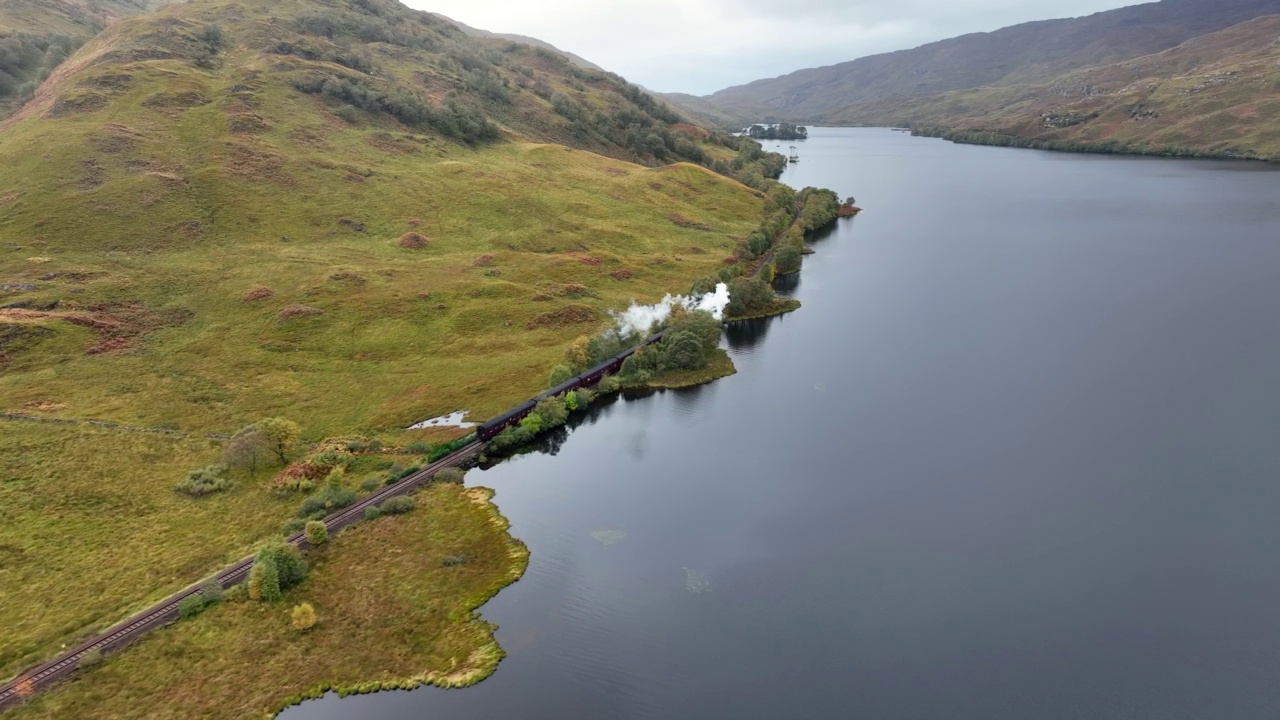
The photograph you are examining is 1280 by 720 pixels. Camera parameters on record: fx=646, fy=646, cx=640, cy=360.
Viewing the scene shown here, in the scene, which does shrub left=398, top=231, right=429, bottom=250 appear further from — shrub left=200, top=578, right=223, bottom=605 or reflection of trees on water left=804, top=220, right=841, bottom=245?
reflection of trees on water left=804, top=220, right=841, bottom=245

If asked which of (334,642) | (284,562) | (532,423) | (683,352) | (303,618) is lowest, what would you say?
(334,642)

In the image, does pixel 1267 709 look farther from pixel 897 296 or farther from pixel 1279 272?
pixel 1279 272

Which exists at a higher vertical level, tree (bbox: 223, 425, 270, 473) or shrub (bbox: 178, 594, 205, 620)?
tree (bbox: 223, 425, 270, 473)

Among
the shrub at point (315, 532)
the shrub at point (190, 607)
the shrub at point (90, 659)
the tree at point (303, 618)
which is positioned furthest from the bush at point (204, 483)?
the tree at point (303, 618)

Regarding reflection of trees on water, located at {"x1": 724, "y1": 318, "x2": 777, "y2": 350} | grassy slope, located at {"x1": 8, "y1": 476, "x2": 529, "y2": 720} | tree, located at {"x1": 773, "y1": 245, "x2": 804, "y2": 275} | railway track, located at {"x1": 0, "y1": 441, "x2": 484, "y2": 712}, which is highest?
tree, located at {"x1": 773, "y1": 245, "x2": 804, "y2": 275}

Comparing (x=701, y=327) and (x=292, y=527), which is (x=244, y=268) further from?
(x=701, y=327)

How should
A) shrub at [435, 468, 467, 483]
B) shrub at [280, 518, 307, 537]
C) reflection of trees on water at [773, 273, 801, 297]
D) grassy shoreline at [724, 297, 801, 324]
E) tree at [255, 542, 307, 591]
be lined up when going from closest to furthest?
tree at [255, 542, 307, 591] → shrub at [280, 518, 307, 537] → shrub at [435, 468, 467, 483] → grassy shoreline at [724, 297, 801, 324] → reflection of trees on water at [773, 273, 801, 297]

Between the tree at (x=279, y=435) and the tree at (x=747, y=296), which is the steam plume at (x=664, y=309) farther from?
the tree at (x=279, y=435)

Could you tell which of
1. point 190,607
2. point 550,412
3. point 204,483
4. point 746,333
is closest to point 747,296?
point 746,333

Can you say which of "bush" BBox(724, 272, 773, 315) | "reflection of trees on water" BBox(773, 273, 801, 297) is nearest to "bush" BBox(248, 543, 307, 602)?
"bush" BBox(724, 272, 773, 315)
